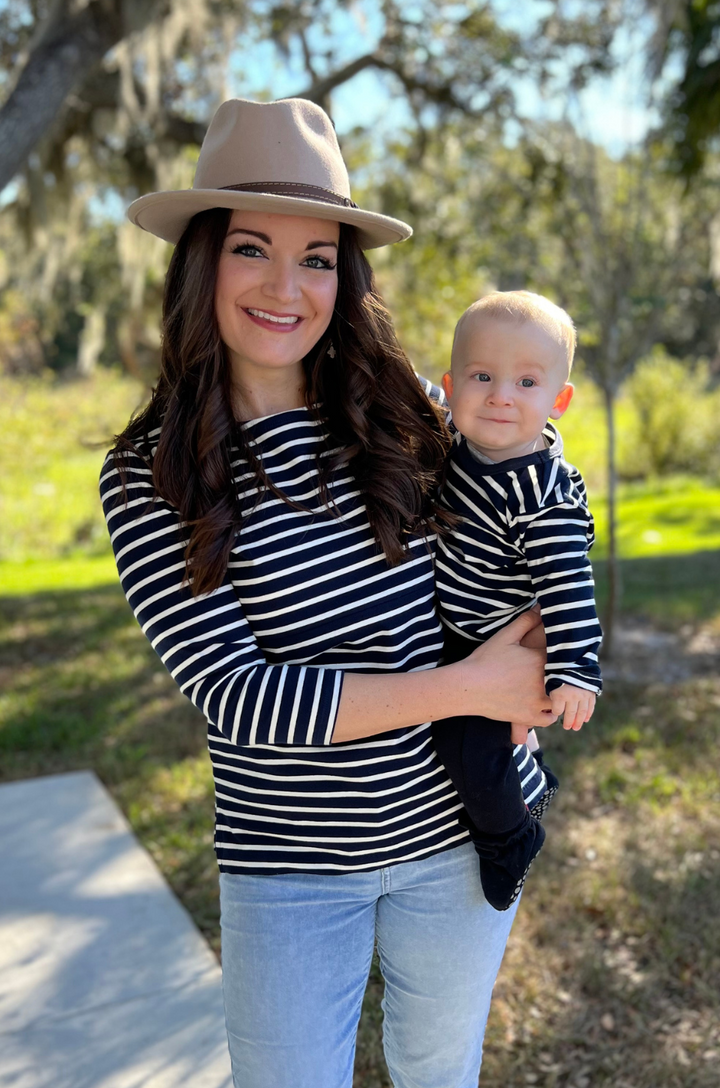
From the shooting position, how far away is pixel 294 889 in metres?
1.47

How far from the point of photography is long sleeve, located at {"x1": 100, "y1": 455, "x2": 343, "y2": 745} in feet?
4.55

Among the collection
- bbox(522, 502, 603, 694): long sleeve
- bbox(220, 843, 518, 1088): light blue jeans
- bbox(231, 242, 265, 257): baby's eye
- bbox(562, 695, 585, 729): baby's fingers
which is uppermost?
bbox(231, 242, 265, 257): baby's eye

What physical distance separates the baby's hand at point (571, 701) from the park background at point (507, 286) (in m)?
0.91

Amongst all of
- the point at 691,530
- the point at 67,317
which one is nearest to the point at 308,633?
the point at 691,530

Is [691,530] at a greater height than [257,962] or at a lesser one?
lesser

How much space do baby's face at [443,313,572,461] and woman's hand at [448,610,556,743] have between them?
12.0 inches

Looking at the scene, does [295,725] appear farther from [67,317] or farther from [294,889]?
[67,317]

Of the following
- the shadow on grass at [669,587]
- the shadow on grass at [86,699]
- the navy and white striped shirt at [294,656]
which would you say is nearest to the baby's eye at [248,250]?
the navy and white striped shirt at [294,656]

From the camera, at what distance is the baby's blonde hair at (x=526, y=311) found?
157 centimetres

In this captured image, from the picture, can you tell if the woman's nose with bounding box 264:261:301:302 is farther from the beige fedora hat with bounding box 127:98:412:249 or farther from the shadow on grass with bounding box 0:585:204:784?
the shadow on grass with bounding box 0:585:204:784

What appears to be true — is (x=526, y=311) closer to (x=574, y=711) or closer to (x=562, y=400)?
(x=562, y=400)

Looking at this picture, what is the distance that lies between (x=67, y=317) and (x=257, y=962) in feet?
92.2

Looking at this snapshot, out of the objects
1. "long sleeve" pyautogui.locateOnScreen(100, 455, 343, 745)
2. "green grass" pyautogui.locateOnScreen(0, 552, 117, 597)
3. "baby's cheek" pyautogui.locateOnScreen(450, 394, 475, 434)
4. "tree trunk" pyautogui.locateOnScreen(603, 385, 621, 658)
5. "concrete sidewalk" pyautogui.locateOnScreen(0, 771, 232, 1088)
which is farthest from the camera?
"green grass" pyautogui.locateOnScreen(0, 552, 117, 597)

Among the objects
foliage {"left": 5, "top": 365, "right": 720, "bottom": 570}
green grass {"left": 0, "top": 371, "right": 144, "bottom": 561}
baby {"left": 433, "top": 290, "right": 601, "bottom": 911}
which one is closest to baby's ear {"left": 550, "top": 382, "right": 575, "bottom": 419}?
baby {"left": 433, "top": 290, "right": 601, "bottom": 911}
